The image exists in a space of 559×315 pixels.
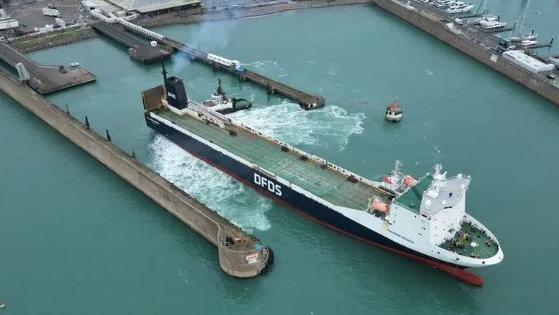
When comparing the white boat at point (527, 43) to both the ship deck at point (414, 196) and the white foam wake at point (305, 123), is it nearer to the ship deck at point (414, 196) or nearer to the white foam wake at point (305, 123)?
the white foam wake at point (305, 123)

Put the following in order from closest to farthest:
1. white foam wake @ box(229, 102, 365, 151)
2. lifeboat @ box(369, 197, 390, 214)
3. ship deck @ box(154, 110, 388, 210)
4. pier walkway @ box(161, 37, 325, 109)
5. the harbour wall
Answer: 1. lifeboat @ box(369, 197, 390, 214)
2. ship deck @ box(154, 110, 388, 210)
3. white foam wake @ box(229, 102, 365, 151)
4. pier walkway @ box(161, 37, 325, 109)
5. the harbour wall

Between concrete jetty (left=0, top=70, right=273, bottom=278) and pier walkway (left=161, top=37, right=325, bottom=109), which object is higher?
pier walkway (left=161, top=37, right=325, bottom=109)

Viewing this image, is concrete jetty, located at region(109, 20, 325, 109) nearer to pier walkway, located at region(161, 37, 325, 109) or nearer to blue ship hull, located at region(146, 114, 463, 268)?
pier walkway, located at region(161, 37, 325, 109)

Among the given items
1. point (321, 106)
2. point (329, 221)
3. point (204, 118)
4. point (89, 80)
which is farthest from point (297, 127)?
point (89, 80)

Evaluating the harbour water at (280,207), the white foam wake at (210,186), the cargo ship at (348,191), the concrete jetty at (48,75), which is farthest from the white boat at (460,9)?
the concrete jetty at (48,75)

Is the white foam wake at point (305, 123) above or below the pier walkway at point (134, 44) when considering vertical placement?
below

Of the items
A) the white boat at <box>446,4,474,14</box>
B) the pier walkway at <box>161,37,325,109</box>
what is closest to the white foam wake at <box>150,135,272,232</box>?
the pier walkway at <box>161,37,325,109</box>

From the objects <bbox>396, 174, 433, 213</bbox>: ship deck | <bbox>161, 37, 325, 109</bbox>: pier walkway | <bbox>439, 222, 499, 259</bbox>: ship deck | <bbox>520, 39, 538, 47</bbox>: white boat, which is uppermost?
<bbox>520, 39, 538, 47</bbox>: white boat
